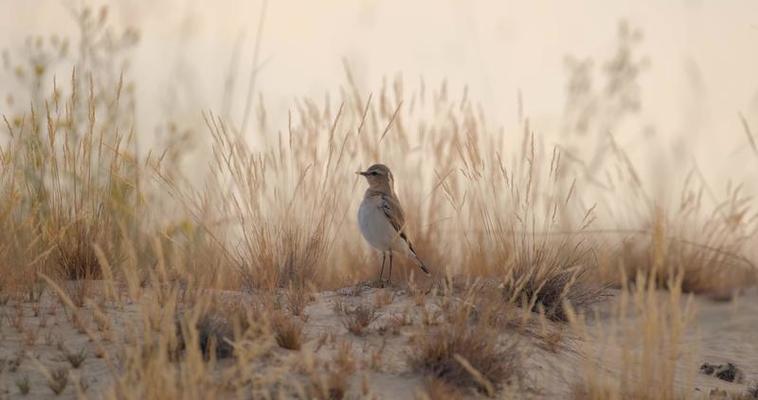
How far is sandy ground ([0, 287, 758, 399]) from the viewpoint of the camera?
432 cm

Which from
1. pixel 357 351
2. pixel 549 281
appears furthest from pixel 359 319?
pixel 549 281

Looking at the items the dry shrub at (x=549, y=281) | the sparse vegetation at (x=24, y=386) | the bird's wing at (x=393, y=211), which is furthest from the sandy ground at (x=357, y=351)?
the bird's wing at (x=393, y=211)

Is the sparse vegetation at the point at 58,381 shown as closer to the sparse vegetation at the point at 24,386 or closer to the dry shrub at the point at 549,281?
the sparse vegetation at the point at 24,386

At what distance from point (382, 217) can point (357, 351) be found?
1994 mm

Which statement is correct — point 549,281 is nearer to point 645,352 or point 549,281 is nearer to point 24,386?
point 645,352

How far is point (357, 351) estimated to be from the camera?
15.6 feet

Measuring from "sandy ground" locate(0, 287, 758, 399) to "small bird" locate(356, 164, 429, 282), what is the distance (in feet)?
1.84

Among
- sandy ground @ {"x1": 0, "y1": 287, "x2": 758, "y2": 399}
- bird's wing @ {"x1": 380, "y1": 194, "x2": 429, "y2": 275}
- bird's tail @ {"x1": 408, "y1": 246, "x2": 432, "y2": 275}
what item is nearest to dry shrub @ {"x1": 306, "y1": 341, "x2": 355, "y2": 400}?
sandy ground @ {"x1": 0, "y1": 287, "x2": 758, "y2": 399}

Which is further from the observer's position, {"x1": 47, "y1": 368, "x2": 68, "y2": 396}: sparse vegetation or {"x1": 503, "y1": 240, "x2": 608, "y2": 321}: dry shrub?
{"x1": 503, "y1": 240, "x2": 608, "y2": 321}: dry shrub

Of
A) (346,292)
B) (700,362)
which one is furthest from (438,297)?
(700,362)

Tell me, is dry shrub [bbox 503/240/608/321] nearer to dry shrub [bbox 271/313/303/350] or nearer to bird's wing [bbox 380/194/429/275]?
bird's wing [bbox 380/194/429/275]

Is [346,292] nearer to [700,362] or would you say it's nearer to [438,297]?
[438,297]

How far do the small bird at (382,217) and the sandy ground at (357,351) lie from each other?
0.56 metres

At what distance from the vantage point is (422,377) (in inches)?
177
